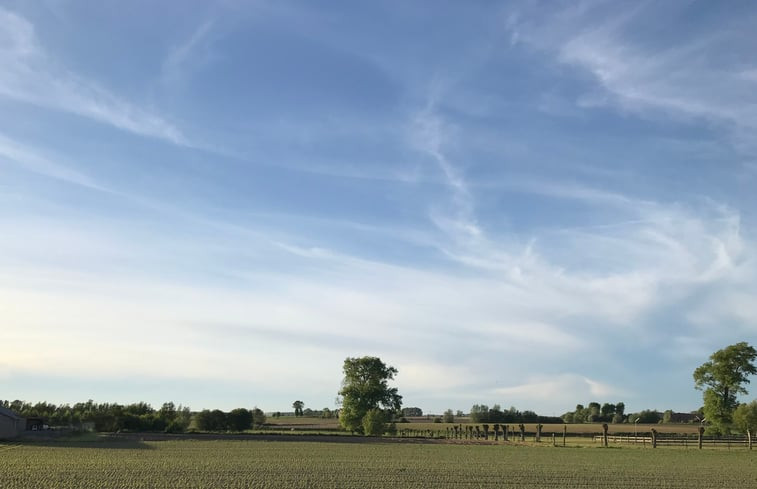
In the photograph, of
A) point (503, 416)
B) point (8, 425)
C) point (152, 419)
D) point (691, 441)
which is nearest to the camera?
point (8, 425)

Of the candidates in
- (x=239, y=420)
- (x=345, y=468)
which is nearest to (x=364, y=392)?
(x=239, y=420)

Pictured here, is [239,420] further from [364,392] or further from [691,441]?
[691,441]

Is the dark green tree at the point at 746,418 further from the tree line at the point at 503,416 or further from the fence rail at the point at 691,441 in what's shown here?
the tree line at the point at 503,416

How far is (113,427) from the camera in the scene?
89562mm

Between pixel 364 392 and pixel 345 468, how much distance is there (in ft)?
195

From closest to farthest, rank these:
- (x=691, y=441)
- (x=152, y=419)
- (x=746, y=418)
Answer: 1. (x=746, y=418)
2. (x=691, y=441)
3. (x=152, y=419)

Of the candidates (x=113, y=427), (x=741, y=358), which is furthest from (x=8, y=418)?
(x=741, y=358)

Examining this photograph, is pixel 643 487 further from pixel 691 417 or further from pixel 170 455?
pixel 691 417

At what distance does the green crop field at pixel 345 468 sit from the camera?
3139cm

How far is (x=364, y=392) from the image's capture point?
96812 mm

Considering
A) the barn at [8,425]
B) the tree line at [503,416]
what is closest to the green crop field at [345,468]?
the barn at [8,425]

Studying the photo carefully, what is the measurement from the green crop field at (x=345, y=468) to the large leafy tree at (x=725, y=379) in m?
20.7

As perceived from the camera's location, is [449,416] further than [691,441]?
Yes

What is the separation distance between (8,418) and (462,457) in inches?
1817
